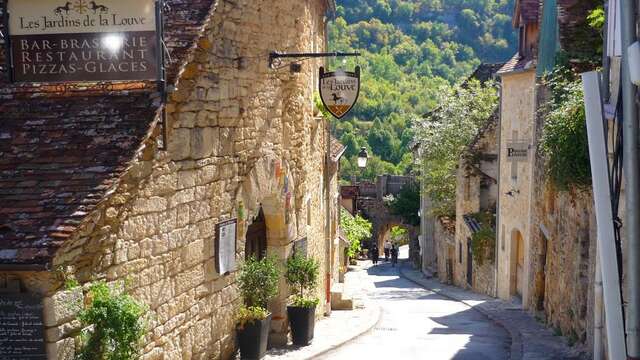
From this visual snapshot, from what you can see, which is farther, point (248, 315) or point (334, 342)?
point (334, 342)

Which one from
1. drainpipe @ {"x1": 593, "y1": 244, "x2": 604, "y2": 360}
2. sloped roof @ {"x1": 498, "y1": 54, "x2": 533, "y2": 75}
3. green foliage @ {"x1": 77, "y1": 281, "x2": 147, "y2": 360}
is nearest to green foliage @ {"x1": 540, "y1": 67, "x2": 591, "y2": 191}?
drainpipe @ {"x1": 593, "y1": 244, "x2": 604, "y2": 360}

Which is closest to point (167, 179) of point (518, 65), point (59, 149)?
point (59, 149)

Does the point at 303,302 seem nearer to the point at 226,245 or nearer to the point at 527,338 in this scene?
the point at 226,245

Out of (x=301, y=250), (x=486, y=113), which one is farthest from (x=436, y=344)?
(x=486, y=113)

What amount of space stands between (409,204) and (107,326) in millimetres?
36983

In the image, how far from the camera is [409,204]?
139ft

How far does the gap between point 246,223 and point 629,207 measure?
5.64 metres

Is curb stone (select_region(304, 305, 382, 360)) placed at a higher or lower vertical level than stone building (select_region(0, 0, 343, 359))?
lower

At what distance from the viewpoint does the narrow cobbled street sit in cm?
1127

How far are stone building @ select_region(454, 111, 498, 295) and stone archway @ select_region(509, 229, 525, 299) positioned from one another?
400 centimetres

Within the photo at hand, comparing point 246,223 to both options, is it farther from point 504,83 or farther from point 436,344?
point 504,83

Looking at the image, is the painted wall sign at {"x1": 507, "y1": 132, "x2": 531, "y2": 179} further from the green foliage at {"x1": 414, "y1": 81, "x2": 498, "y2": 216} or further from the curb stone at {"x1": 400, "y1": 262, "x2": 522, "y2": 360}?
the green foliage at {"x1": 414, "y1": 81, "x2": 498, "y2": 216}

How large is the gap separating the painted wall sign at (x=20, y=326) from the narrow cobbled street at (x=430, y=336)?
569cm

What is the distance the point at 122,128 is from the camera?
6.80 meters
